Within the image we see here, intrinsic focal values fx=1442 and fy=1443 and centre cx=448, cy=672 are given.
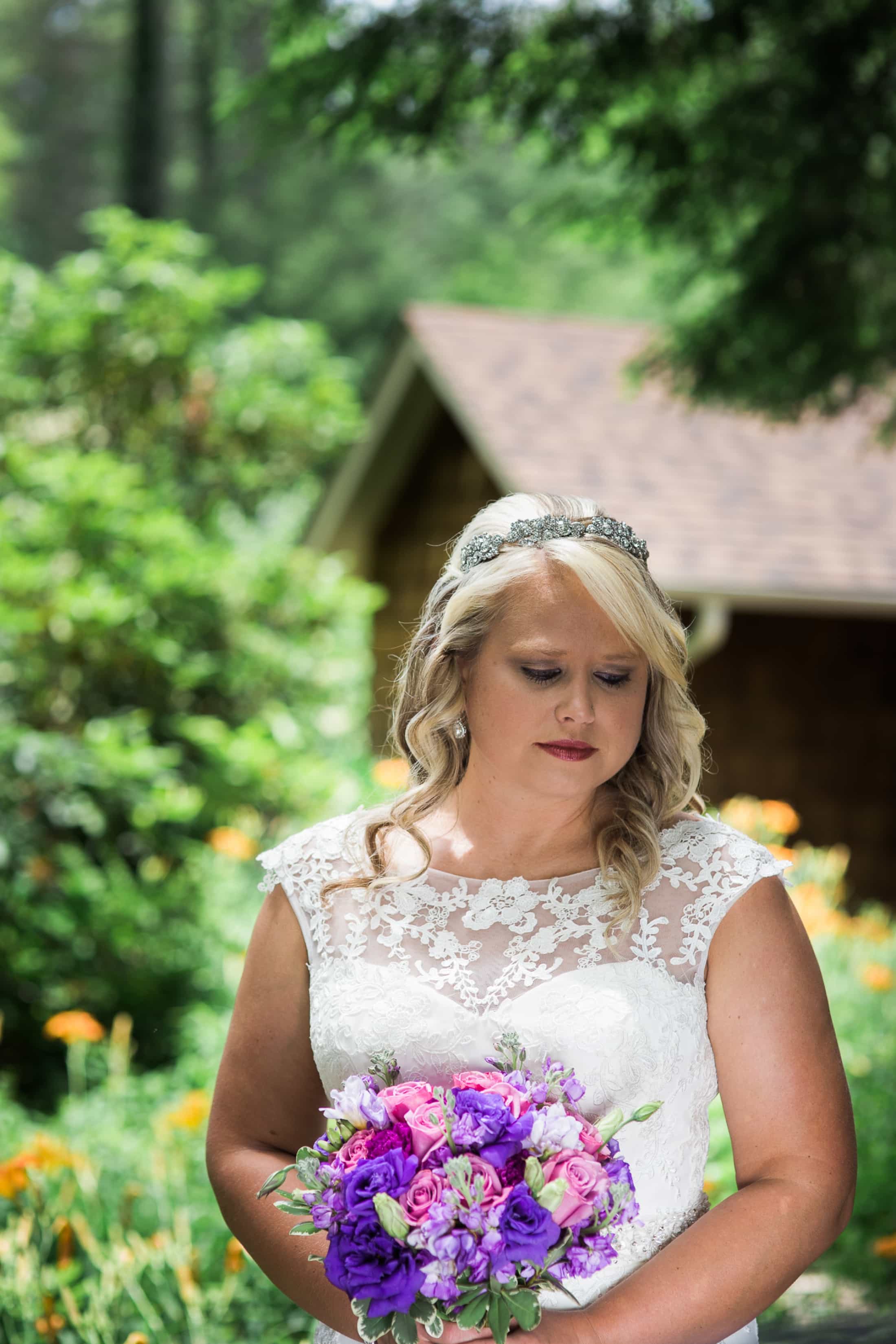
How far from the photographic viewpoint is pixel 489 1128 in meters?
1.93

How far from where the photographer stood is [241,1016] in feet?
8.58

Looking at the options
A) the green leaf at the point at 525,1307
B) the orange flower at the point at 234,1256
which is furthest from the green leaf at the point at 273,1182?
the orange flower at the point at 234,1256

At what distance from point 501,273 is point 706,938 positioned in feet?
86.1

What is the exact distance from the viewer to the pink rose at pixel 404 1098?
80.7 inches

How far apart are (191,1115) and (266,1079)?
1.90m

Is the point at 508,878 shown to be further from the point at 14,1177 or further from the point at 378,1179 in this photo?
the point at 14,1177

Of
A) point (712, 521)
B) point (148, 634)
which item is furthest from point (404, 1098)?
point (712, 521)

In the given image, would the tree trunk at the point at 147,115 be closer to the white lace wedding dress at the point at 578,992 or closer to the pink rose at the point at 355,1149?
the white lace wedding dress at the point at 578,992

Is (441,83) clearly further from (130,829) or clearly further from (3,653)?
(130,829)

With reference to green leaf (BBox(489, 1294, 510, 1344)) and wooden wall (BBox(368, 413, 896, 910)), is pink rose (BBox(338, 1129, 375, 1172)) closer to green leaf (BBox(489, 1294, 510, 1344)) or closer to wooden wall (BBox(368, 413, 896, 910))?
green leaf (BBox(489, 1294, 510, 1344))

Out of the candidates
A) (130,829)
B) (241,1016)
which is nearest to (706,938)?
(241,1016)

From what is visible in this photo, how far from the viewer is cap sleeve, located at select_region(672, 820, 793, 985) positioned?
234cm

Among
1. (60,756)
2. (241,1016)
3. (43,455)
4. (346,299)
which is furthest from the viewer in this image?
(346,299)

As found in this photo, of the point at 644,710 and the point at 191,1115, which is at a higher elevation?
the point at 644,710
